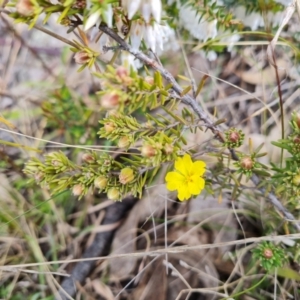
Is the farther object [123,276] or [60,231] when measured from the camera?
[60,231]

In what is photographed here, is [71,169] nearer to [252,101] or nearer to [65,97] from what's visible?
[65,97]

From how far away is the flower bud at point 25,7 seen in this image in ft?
2.41

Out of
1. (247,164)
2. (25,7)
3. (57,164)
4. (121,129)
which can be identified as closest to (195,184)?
(247,164)

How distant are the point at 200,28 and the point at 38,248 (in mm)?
935

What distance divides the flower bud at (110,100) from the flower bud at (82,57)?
0.21 m

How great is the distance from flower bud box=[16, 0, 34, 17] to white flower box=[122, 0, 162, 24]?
0.55 feet

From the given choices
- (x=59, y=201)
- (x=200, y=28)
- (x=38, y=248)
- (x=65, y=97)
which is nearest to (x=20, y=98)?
(x=65, y=97)

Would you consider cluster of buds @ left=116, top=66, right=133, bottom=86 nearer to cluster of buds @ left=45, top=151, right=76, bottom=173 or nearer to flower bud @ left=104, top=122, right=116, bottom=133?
flower bud @ left=104, top=122, right=116, bottom=133

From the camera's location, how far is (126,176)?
0.97m

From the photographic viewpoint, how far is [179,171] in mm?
1032

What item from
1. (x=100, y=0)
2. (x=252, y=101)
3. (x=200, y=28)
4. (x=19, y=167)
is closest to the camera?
(x=100, y=0)

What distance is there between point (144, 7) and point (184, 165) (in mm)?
381

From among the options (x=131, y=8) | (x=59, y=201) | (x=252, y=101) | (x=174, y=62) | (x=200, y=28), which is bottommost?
(x=59, y=201)

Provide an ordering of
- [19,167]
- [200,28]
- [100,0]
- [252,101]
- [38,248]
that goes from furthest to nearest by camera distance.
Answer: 1. [252,101]
2. [19,167]
3. [38,248]
4. [200,28]
5. [100,0]
